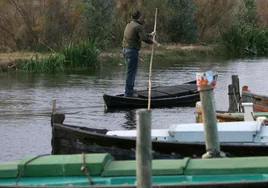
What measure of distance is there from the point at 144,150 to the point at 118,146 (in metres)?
2.90

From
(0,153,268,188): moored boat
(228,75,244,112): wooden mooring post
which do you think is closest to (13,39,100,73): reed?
(228,75,244,112): wooden mooring post

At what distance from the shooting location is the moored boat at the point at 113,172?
8.20m

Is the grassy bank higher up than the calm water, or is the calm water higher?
the grassy bank

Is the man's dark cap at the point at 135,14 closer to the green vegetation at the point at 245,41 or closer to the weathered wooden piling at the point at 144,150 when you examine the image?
the weathered wooden piling at the point at 144,150

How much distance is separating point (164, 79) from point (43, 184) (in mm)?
17004

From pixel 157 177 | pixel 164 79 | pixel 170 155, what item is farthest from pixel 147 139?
pixel 164 79

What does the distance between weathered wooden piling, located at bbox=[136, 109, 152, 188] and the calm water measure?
5.30 metres

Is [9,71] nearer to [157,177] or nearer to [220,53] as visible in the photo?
[220,53]

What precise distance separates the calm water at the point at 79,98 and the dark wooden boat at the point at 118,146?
2130 millimetres

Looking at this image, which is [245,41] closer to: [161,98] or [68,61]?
[68,61]

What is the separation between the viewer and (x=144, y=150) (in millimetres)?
7500

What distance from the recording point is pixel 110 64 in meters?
31.1

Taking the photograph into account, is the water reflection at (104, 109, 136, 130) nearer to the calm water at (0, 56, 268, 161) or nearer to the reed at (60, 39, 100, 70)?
the calm water at (0, 56, 268, 161)

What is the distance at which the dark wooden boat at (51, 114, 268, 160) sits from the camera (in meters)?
9.91
